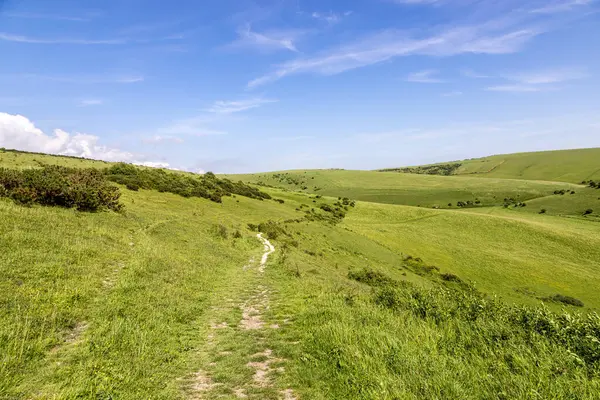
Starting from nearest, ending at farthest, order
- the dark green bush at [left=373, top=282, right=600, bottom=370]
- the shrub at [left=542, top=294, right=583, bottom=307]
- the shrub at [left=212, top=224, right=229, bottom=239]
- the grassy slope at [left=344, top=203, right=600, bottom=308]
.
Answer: the dark green bush at [left=373, top=282, right=600, bottom=370], the shrub at [left=212, top=224, right=229, bottom=239], the shrub at [left=542, top=294, right=583, bottom=307], the grassy slope at [left=344, top=203, right=600, bottom=308]

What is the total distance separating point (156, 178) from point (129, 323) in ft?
178

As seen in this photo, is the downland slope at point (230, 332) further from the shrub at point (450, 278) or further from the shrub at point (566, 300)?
the shrub at point (566, 300)

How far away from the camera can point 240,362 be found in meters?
8.79

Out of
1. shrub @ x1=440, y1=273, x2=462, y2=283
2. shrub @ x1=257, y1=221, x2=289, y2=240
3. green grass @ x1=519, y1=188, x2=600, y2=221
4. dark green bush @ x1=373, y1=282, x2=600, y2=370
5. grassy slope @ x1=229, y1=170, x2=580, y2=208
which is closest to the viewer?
dark green bush @ x1=373, y1=282, x2=600, y2=370

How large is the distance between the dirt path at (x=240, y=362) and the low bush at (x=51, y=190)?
20.1m

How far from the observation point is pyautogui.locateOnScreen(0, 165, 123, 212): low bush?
23391 mm

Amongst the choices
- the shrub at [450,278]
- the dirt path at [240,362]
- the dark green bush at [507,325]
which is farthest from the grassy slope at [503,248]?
the dirt path at [240,362]

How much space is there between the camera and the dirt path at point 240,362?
7.26 m

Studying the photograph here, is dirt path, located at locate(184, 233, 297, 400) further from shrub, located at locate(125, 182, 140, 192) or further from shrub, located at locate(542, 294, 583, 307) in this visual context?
shrub, located at locate(542, 294, 583, 307)

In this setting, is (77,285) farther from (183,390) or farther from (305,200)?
(305,200)

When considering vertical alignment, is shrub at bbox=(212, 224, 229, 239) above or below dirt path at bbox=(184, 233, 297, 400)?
below

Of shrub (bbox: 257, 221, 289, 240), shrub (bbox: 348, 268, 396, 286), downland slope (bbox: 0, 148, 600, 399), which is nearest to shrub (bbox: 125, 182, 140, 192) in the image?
shrub (bbox: 257, 221, 289, 240)

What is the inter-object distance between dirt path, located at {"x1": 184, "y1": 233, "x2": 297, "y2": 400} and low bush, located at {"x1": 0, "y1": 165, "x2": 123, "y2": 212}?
2010cm

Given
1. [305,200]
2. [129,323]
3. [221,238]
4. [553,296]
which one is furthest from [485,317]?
[305,200]
